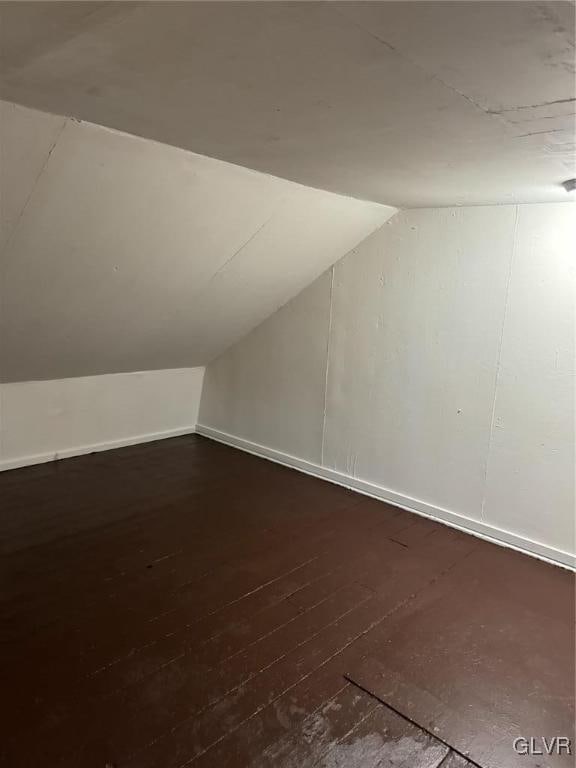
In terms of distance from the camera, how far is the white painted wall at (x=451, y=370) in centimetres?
293

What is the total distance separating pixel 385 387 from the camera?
3.65m

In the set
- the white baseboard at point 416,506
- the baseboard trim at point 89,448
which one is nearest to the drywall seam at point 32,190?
the baseboard trim at point 89,448

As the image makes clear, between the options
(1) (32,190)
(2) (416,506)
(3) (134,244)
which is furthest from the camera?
(2) (416,506)

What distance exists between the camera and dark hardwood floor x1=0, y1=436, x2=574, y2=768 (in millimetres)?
1758

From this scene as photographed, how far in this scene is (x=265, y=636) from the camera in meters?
2.26

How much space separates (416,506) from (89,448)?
8.35 feet

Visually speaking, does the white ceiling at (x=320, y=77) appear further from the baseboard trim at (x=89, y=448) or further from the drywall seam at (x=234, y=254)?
the baseboard trim at (x=89, y=448)

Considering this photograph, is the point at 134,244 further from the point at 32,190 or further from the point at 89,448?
the point at 89,448

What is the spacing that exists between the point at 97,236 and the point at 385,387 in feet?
6.61

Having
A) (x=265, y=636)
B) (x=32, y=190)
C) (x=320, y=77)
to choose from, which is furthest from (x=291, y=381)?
(x=320, y=77)

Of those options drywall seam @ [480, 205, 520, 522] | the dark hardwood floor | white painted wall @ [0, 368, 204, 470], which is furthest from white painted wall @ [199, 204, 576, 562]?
white painted wall @ [0, 368, 204, 470]

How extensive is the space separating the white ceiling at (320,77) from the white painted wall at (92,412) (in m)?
2.46

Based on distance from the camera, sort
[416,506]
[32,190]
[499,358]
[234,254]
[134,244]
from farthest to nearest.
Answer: [416,506]
[234,254]
[499,358]
[134,244]
[32,190]

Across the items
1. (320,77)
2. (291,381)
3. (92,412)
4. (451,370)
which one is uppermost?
(320,77)
